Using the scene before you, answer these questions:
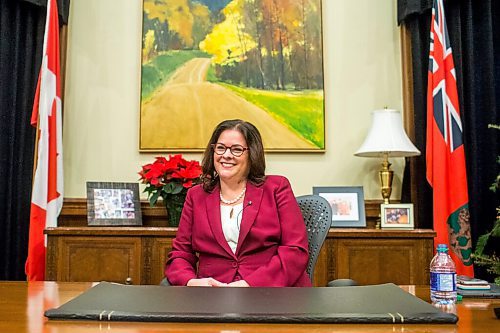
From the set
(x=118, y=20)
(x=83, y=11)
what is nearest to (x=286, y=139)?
(x=118, y=20)

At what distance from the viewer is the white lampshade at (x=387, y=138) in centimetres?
338

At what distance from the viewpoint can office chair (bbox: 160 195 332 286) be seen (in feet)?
7.81

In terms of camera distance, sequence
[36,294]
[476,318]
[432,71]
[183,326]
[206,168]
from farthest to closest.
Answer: [432,71] → [206,168] → [36,294] → [476,318] → [183,326]

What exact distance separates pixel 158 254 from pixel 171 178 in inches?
18.9

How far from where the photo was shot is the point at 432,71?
350cm

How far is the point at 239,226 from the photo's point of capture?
2.26m

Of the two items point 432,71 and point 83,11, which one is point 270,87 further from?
point 83,11

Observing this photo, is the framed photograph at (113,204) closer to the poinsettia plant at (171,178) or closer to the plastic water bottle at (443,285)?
the poinsettia plant at (171,178)

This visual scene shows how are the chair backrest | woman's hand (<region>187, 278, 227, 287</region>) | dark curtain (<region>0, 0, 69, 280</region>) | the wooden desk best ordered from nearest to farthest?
1. the wooden desk
2. woman's hand (<region>187, 278, 227, 287</region>)
3. the chair backrest
4. dark curtain (<region>0, 0, 69, 280</region>)

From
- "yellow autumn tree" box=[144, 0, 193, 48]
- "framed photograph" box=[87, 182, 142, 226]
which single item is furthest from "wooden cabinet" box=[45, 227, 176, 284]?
"yellow autumn tree" box=[144, 0, 193, 48]

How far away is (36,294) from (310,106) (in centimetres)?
255

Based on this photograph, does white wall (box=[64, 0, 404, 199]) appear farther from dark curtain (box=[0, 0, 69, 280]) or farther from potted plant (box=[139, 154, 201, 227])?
potted plant (box=[139, 154, 201, 227])

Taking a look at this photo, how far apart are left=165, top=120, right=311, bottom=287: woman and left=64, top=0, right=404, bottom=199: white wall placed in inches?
56.6

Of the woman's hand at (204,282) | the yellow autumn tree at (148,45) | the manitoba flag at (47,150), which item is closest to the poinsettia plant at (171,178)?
the manitoba flag at (47,150)
